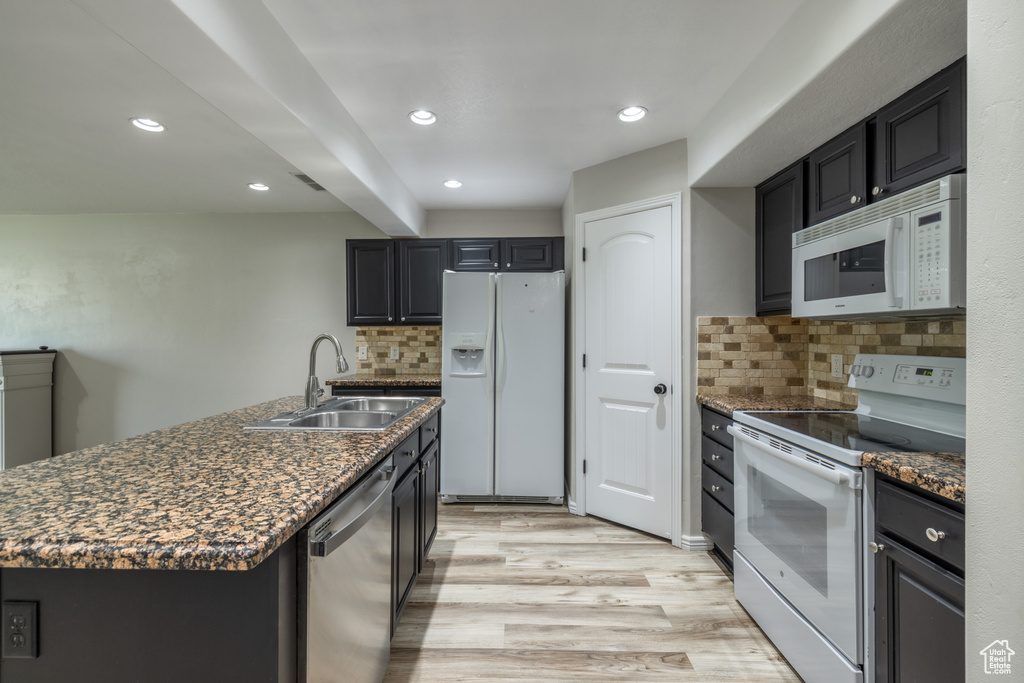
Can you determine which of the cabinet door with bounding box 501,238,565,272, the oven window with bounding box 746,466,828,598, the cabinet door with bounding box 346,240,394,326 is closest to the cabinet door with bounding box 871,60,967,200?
the oven window with bounding box 746,466,828,598

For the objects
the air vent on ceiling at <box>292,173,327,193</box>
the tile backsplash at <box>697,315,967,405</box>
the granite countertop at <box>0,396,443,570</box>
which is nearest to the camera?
the granite countertop at <box>0,396,443,570</box>

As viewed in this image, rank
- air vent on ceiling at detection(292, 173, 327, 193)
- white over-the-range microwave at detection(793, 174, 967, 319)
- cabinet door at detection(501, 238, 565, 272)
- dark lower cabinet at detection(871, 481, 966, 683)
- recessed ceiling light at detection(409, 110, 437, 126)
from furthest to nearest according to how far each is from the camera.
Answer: cabinet door at detection(501, 238, 565, 272) < air vent on ceiling at detection(292, 173, 327, 193) < recessed ceiling light at detection(409, 110, 437, 126) < white over-the-range microwave at detection(793, 174, 967, 319) < dark lower cabinet at detection(871, 481, 966, 683)

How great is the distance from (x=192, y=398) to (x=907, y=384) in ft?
16.8

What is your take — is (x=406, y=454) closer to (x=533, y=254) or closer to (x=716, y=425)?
(x=716, y=425)

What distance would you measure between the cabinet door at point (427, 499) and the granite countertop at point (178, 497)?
26.6 inches

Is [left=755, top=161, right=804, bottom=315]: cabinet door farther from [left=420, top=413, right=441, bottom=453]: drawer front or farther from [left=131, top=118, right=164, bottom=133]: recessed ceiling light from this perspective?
[left=131, top=118, right=164, bottom=133]: recessed ceiling light

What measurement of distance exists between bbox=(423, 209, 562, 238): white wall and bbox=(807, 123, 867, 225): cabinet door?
7.78 ft

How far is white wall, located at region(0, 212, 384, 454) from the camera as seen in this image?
4.32 metres

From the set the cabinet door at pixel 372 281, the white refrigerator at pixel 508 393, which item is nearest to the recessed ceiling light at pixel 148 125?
the cabinet door at pixel 372 281

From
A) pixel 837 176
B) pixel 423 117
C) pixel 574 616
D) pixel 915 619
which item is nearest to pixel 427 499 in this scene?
pixel 574 616

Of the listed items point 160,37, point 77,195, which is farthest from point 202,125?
point 77,195

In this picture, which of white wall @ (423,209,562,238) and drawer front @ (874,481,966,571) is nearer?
drawer front @ (874,481,966,571)

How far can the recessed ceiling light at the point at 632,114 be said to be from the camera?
239cm

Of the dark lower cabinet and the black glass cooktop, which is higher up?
the black glass cooktop
